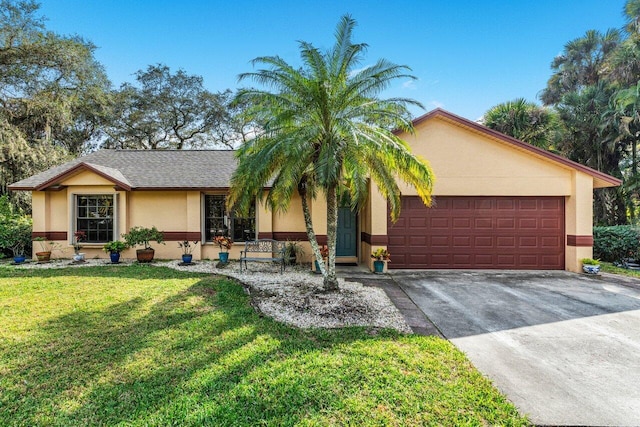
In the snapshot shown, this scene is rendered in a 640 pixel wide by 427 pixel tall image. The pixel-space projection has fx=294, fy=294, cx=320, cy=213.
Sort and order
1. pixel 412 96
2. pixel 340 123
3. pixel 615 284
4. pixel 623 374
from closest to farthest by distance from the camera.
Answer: pixel 623 374 < pixel 340 123 < pixel 412 96 < pixel 615 284

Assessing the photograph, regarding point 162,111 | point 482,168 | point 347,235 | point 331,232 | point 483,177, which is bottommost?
point 347,235

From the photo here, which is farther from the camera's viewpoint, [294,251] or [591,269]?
[294,251]

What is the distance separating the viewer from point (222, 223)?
12078 millimetres

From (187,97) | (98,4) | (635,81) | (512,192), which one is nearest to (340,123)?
(512,192)

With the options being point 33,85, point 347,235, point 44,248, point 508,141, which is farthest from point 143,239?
point 508,141

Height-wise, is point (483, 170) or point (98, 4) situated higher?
point (98, 4)

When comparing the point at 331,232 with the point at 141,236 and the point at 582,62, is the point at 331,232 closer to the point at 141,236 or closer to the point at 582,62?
the point at 141,236

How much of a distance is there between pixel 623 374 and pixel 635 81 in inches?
716

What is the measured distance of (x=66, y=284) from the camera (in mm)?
7672

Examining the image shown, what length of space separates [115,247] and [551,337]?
12.8 metres

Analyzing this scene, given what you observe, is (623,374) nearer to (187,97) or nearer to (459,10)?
(459,10)

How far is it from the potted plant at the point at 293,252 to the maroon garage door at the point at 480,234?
11.2ft

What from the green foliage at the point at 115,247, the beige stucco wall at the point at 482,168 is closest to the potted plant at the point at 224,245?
the green foliage at the point at 115,247

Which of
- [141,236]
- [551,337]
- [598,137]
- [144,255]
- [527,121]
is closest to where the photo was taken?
[551,337]
